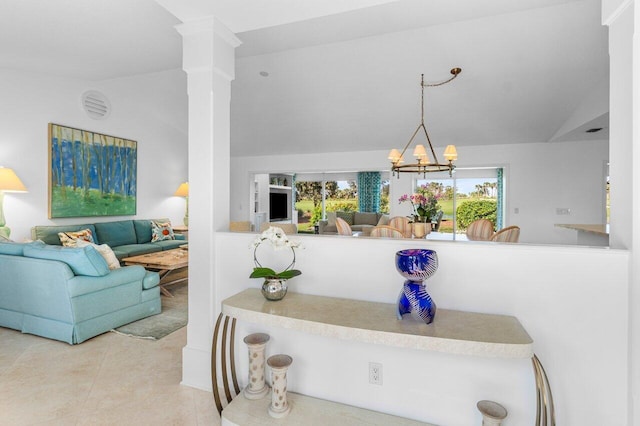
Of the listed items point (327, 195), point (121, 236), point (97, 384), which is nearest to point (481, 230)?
point (97, 384)

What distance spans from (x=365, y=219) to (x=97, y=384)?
770 cm

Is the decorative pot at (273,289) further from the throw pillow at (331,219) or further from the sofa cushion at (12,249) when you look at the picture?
the throw pillow at (331,219)

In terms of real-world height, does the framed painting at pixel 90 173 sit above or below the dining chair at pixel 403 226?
above

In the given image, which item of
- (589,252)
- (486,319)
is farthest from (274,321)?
(589,252)

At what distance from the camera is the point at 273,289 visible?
1.84 meters

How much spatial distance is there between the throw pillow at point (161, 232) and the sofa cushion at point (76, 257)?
300cm

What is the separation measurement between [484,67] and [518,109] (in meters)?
1.25

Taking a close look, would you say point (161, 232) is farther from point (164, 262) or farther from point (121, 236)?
point (164, 262)

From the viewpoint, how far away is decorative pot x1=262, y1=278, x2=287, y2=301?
6.04 feet

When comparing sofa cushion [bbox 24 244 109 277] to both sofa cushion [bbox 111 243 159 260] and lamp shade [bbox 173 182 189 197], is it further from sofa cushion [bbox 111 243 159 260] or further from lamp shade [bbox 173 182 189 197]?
lamp shade [bbox 173 182 189 197]

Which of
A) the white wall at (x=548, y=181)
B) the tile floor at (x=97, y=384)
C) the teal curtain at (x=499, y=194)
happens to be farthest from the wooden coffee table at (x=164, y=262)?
the teal curtain at (x=499, y=194)

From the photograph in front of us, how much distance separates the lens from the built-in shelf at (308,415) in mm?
1741

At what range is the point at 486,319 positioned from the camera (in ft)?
5.18

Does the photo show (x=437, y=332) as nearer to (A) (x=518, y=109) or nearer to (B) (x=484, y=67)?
(B) (x=484, y=67)
